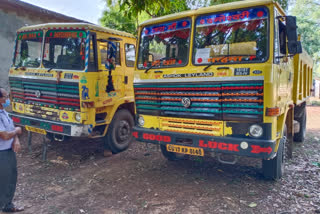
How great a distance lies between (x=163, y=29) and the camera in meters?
4.49

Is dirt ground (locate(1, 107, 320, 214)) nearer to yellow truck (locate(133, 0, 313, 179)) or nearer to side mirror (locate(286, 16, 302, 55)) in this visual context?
yellow truck (locate(133, 0, 313, 179))

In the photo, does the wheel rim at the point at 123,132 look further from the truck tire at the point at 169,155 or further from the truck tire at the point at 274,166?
the truck tire at the point at 274,166

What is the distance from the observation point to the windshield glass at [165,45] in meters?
4.21

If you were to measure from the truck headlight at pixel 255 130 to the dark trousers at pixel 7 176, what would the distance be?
10.4 ft

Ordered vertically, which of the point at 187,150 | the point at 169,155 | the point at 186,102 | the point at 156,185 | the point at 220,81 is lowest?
the point at 156,185

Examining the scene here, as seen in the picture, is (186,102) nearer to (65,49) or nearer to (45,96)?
(65,49)

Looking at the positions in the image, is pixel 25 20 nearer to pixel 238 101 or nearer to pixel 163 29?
pixel 163 29

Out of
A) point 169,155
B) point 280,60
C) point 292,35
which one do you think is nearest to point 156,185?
point 169,155

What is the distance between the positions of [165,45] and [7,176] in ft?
9.75

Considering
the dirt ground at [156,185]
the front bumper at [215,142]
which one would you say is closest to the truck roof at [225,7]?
the front bumper at [215,142]

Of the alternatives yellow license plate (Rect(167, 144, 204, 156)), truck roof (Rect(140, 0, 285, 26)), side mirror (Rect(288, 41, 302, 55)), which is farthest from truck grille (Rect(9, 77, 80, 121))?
side mirror (Rect(288, 41, 302, 55))

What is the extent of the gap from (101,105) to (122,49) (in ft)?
4.94

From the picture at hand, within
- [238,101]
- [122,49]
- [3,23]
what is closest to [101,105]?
[122,49]

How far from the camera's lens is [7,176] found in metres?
3.45
